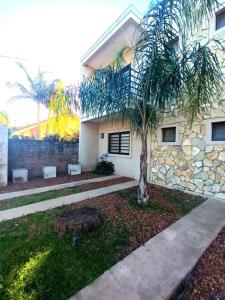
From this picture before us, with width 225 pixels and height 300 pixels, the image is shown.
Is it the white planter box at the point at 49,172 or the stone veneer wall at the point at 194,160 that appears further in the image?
the white planter box at the point at 49,172

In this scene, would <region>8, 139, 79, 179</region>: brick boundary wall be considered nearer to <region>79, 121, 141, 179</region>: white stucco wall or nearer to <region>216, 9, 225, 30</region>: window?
<region>79, 121, 141, 179</region>: white stucco wall

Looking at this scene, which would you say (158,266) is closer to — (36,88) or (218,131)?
(218,131)

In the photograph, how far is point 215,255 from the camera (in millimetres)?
2916

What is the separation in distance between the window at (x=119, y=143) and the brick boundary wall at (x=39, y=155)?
2061 millimetres

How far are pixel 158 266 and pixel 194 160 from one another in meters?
4.29

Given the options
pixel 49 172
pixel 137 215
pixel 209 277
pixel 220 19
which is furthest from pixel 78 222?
pixel 220 19

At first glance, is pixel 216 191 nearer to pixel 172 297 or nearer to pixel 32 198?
pixel 172 297

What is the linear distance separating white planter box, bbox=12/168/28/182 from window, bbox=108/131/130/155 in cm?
481

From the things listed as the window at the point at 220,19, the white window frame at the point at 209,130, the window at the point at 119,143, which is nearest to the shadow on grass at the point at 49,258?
the white window frame at the point at 209,130

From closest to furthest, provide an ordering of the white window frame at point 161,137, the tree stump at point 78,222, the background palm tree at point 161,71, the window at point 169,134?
the tree stump at point 78,222 < the background palm tree at point 161,71 < the white window frame at point 161,137 < the window at point 169,134

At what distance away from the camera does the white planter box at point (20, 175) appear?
770 cm

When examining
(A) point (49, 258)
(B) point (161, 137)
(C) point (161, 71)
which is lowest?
(A) point (49, 258)

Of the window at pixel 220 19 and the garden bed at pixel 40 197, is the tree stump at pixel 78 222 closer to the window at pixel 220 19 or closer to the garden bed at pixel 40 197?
the garden bed at pixel 40 197

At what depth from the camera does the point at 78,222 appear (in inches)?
133
